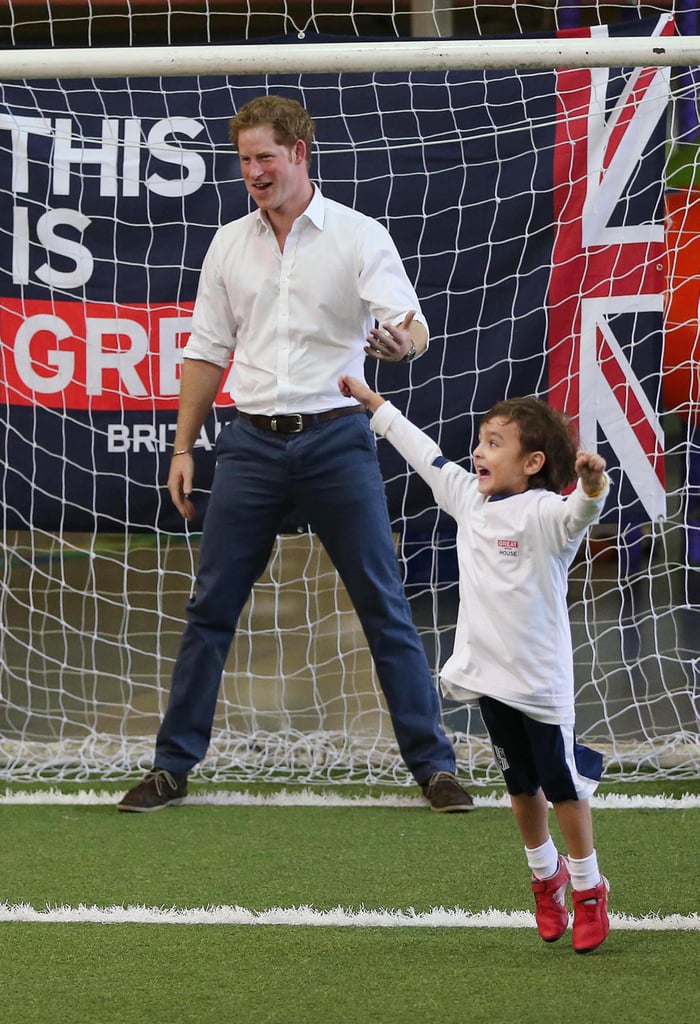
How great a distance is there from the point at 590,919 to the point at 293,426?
1.62 m

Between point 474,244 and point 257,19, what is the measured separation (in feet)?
9.65

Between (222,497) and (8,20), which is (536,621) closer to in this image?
(222,497)

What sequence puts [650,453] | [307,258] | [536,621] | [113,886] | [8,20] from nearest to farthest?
[536,621], [113,886], [307,258], [650,453], [8,20]

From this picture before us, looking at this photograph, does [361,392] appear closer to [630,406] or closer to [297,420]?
[297,420]

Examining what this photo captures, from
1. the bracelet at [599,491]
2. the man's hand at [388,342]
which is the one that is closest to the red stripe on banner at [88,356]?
the man's hand at [388,342]

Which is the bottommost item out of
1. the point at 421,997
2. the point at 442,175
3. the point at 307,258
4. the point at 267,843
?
the point at 267,843

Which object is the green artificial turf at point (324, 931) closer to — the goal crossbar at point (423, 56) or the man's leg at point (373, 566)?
the man's leg at point (373, 566)

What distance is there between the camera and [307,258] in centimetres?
353

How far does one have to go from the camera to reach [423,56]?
3.42m

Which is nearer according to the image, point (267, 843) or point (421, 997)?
point (421, 997)

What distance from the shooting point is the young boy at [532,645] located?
2.39m

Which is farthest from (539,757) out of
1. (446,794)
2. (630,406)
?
(630,406)

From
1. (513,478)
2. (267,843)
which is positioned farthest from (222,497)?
(513,478)

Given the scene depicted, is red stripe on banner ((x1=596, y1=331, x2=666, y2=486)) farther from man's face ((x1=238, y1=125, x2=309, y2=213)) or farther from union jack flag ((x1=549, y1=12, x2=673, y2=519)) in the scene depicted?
man's face ((x1=238, y1=125, x2=309, y2=213))
